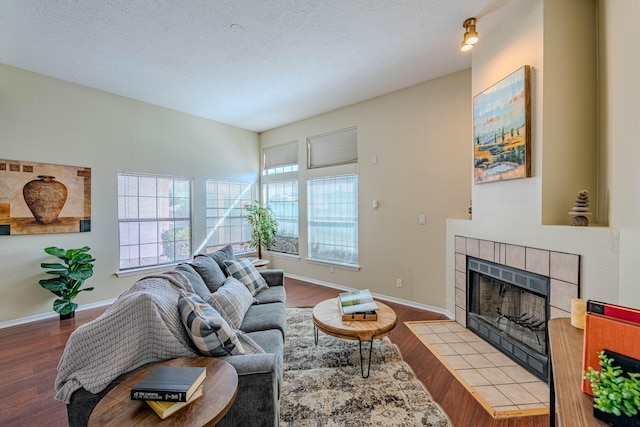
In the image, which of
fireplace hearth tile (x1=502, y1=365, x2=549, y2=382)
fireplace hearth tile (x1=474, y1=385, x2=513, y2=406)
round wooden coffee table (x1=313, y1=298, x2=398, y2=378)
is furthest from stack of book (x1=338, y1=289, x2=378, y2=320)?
fireplace hearth tile (x1=502, y1=365, x2=549, y2=382)

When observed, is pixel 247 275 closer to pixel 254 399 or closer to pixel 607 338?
pixel 254 399

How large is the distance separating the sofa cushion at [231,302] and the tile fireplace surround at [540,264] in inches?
93.4

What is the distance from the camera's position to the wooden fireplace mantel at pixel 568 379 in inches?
32.0

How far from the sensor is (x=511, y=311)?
2637 mm

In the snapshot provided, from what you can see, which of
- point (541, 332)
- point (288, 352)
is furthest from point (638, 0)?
point (288, 352)

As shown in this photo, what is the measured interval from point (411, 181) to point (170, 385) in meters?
3.45

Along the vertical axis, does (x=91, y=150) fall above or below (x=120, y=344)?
above

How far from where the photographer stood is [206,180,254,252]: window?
5.10 meters

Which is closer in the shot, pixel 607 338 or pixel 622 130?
pixel 607 338

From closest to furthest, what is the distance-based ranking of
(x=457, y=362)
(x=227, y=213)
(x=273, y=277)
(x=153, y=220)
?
(x=457, y=362) < (x=273, y=277) < (x=153, y=220) < (x=227, y=213)

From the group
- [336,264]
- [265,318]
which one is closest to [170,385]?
[265,318]

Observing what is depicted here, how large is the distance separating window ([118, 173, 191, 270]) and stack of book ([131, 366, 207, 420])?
3.78m

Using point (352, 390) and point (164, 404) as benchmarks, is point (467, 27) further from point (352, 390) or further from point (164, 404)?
point (164, 404)

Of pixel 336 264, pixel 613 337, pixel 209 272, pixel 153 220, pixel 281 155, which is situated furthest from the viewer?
pixel 281 155
